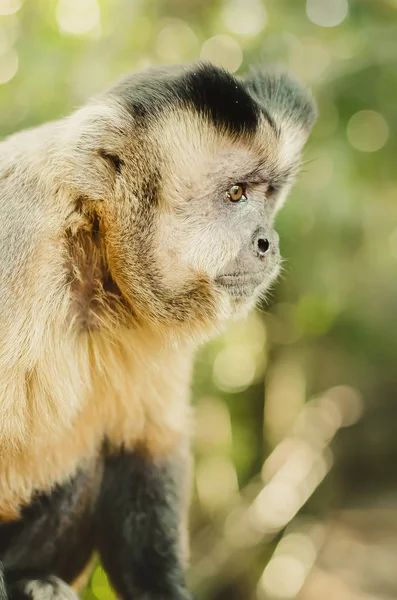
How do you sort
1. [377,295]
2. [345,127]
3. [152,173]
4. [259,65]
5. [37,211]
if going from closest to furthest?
1. [37,211]
2. [152,173]
3. [259,65]
4. [345,127]
5. [377,295]

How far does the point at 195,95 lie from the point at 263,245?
591 mm

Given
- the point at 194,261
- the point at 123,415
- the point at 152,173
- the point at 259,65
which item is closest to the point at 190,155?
the point at 152,173

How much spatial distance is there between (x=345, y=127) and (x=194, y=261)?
6.95 feet

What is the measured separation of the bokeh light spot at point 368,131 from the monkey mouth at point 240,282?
1980mm

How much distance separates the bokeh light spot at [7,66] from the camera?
3906 millimetres

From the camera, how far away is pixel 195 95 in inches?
102

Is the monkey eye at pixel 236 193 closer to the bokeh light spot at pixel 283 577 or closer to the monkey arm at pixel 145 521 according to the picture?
the monkey arm at pixel 145 521

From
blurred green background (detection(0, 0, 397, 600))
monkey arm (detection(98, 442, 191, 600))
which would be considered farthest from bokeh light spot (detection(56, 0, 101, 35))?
monkey arm (detection(98, 442, 191, 600))

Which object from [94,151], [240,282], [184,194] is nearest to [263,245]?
[240,282]

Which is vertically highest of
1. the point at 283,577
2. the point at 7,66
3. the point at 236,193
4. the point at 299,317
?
the point at 236,193

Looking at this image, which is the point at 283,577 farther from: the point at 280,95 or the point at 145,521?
the point at 280,95

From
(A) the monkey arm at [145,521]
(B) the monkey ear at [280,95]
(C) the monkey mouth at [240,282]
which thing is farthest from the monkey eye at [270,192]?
(A) the monkey arm at [145,521]

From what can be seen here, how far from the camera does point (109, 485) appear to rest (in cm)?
297

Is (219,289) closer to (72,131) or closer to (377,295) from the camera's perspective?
(72,131)
